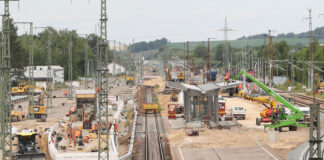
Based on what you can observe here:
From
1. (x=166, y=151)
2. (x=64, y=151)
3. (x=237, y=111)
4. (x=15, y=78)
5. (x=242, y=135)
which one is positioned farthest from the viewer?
(x=15, y=78)

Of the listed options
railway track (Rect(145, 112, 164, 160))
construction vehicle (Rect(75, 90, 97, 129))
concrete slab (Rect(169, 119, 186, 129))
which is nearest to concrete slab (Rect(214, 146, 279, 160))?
railway track (Rect(145, 112, 164, 160))

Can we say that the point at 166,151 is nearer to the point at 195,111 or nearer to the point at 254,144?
the point at 254,144

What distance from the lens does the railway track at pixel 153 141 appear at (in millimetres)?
36719

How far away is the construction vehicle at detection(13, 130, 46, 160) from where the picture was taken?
30062mm

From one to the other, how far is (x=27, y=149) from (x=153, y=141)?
12.7 meters

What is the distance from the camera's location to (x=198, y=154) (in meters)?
36.9

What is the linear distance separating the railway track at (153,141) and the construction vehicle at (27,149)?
7190 mm

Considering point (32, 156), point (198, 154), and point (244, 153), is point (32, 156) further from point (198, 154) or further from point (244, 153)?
point (244, 153)

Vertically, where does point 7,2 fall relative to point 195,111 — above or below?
above

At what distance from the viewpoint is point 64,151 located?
116ft

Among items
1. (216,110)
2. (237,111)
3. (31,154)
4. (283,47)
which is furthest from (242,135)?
(283,47)

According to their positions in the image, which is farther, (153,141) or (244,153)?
(153,141)

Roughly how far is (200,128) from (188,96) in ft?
12.0

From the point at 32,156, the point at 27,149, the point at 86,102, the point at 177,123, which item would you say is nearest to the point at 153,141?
the point at 177,123
